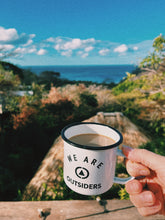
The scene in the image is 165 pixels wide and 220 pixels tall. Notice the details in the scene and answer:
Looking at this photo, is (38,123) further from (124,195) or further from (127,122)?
(124,195)

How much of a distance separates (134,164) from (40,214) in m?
1.01

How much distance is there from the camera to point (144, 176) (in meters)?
1.39

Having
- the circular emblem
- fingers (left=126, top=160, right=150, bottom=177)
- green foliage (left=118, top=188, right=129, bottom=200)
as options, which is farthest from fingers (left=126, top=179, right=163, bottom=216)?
green foliage (left=118, top=188, right=129, bottom=200)

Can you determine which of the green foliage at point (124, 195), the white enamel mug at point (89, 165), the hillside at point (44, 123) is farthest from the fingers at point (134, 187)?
the hillside at point (44, 123)

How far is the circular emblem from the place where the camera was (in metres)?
1.02

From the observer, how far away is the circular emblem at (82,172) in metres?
1.02

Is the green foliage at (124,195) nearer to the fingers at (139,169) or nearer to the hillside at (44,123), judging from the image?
the hillside at (44,123)

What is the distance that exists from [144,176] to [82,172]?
2.21 ft

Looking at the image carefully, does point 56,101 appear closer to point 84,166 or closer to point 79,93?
point 79,93

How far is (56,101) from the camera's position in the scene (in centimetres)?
562

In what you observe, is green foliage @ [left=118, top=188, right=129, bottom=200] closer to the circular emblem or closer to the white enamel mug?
the white enamel mug

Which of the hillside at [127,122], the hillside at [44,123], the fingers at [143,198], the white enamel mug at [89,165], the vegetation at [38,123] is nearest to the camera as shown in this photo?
the white enamel mug at [89,165]

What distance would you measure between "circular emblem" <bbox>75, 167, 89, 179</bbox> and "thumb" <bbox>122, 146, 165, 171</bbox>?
39cm

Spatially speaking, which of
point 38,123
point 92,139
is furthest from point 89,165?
point 38,123
